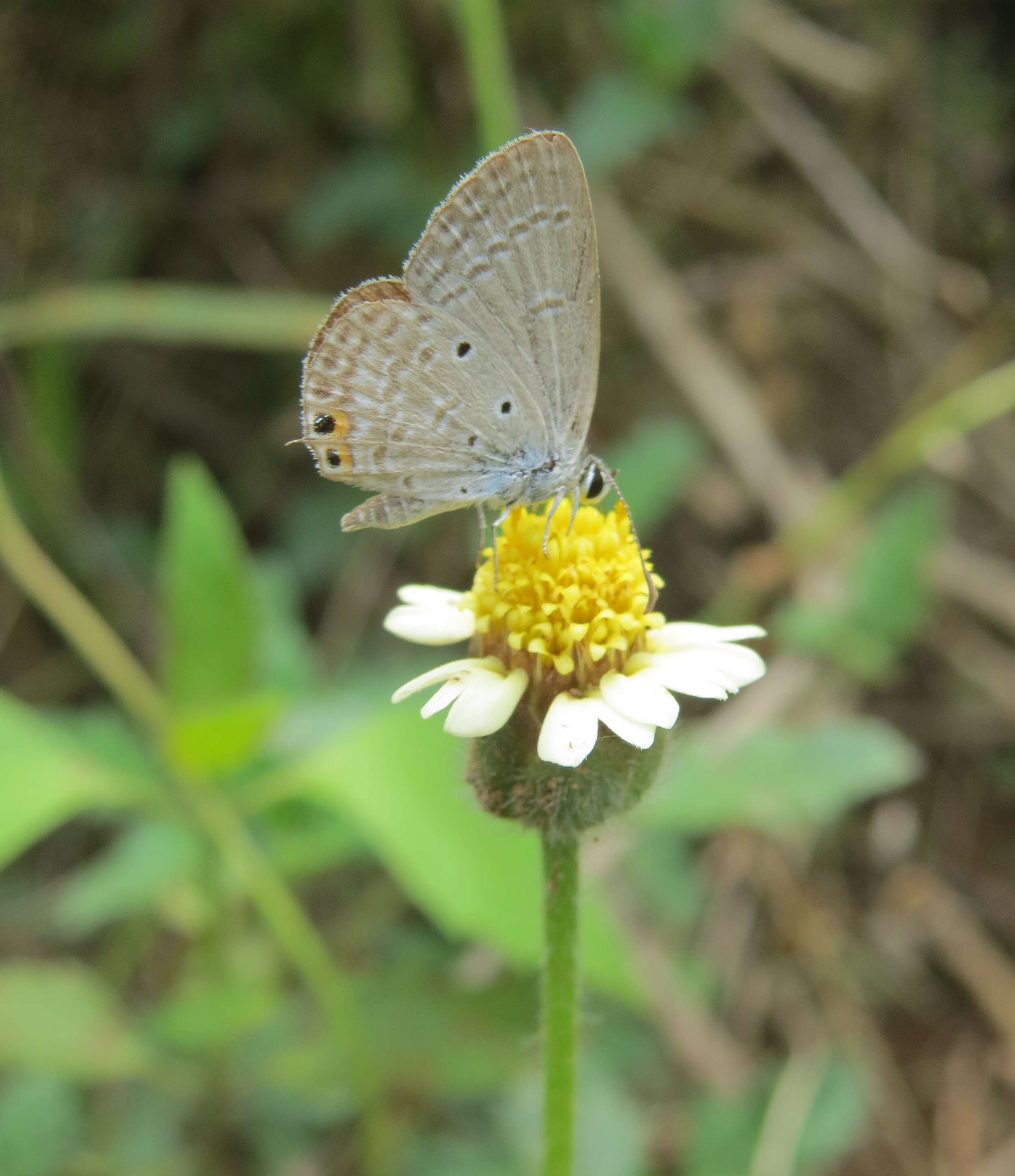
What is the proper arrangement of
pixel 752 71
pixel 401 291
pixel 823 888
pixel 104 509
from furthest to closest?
pixel 104 509 < pixel 752 71 < pixel 823 888 < pixel 401 291

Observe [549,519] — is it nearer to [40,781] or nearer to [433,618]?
[433,618]

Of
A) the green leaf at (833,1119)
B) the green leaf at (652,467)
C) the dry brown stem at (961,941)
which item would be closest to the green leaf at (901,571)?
the green leaf at (652,467)

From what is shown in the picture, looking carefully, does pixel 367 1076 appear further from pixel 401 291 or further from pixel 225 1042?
pixel 401 291

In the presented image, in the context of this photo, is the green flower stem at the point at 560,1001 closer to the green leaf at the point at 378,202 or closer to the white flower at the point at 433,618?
the white flower at the point at 433,618

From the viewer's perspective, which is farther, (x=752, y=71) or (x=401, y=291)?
(x=752, y=71)

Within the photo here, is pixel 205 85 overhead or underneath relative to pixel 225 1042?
overhead

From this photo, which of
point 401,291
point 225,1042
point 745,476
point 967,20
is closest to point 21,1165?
point 225,1042
